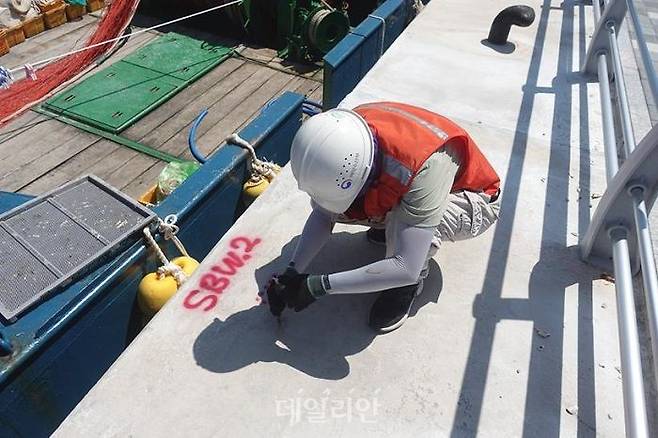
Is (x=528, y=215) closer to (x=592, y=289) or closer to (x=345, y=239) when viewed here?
(x=592, y=289)

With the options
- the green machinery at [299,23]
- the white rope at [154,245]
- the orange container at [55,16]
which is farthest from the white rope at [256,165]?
the orange container at [55,16]

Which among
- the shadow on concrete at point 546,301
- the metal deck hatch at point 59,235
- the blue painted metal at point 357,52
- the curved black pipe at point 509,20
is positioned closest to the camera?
the shadow on concrete at point 546,301

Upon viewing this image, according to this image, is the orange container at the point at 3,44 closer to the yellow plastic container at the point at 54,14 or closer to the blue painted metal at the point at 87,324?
the yellow plastic container at the point at 54,14

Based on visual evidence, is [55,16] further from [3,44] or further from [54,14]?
[3,44]

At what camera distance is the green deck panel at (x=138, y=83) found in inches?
249

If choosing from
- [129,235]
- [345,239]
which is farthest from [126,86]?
[345,239]

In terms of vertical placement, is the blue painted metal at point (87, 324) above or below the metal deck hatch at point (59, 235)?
below

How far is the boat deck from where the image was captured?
556 centimetres

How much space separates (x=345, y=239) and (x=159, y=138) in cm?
396

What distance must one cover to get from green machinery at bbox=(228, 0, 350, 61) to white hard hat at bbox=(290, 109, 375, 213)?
5732mm

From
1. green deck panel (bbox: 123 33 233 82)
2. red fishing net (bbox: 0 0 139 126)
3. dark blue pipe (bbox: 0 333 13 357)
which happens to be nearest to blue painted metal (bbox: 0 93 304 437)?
dark blue pipe (bbox: 0 333 13 357)

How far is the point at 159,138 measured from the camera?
20.0 ft

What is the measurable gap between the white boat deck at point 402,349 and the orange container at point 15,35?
6.09 m

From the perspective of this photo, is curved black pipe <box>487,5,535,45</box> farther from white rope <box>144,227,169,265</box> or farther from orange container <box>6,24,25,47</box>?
orange container <box>6,24,25,47</box>
